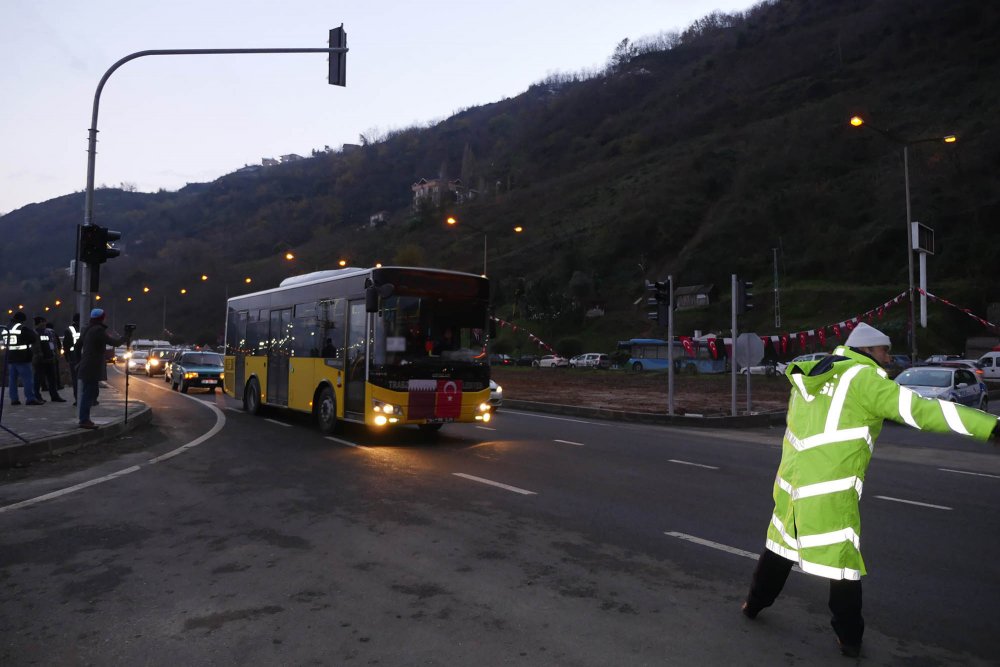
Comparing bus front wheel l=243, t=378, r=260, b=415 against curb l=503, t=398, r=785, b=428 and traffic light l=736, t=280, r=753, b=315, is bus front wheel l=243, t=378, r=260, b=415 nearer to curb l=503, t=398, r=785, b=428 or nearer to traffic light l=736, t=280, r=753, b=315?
curb l=503, t=398, r=785, b=428

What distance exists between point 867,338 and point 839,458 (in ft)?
2.28

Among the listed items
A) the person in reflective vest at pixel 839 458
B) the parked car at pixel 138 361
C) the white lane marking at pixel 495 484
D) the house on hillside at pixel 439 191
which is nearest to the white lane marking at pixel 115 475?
the white lane marking at pixel 495 484

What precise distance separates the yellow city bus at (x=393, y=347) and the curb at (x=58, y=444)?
11.2 feet

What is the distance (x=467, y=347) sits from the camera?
1299cm

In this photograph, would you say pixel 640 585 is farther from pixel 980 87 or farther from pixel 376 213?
pixel 376 213

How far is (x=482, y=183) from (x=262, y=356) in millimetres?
167440

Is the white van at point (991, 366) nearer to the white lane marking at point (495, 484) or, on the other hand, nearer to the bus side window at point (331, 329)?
the bus side window at point (331, 329)

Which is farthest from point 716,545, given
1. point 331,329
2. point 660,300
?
point 660,300

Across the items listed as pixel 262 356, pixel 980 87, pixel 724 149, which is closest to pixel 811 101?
pixel 724 149

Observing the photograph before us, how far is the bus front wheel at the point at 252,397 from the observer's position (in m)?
17.4

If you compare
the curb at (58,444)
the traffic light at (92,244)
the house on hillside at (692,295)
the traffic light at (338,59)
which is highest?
the house on hillside at (692,295)

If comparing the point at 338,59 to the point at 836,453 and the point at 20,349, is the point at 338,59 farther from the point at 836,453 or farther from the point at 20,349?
the point at 836,453

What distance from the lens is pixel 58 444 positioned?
1091 cm

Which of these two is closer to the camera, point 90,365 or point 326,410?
point 90,365
